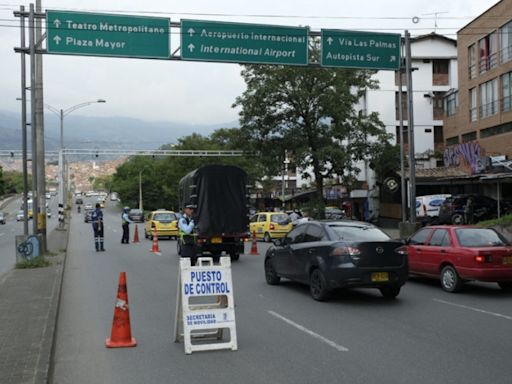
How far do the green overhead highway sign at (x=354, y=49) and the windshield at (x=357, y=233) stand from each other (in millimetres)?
10362

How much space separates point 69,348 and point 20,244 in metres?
10.8

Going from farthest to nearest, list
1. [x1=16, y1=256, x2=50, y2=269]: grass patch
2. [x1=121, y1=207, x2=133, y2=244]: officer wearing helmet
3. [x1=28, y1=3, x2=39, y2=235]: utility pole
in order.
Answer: [x1=121, y1=207, x2=133, y2=244]: officer wearing helmet → [x1=28, y1=3, x2=39, y2=235]: utility pole → [x1=16, y1=256, x2=50, y2=269]: grass patch

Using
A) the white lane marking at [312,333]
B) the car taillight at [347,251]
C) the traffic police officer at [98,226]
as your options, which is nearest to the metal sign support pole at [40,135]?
the traffic police officer at [98,226]

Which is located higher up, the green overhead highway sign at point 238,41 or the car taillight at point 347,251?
the green overhead highway sign at point 238,41

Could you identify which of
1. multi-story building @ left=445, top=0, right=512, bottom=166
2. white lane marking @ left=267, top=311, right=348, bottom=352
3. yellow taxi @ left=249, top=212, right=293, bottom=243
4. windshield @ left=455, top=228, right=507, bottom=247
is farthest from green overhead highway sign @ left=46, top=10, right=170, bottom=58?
multi-story building @ left=445, top=0, right=512, bottom=166

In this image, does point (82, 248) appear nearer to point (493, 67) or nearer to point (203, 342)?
point (203, 342)

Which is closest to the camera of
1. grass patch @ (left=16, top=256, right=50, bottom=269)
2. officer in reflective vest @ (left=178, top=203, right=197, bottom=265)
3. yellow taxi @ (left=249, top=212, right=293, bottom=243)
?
officer in reflective vest @ (left=178, top=203, right=197, bottom=265)

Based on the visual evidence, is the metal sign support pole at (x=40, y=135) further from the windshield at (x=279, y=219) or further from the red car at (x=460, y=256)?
the windshield at (x=279, y=219)

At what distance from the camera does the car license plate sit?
11203 millimetres

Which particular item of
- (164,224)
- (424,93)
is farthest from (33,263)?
(424,93)

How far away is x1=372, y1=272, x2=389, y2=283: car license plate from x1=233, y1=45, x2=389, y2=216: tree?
26.4 meters

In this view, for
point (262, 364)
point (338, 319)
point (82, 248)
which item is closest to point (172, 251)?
point (82, 248)

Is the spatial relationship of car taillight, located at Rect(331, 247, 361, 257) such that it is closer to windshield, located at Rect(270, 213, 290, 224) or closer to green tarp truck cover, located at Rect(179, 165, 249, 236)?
green tarp truck cover, located at Rect(179, 165, 249, 236)

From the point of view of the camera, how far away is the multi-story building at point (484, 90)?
35.5 meters
